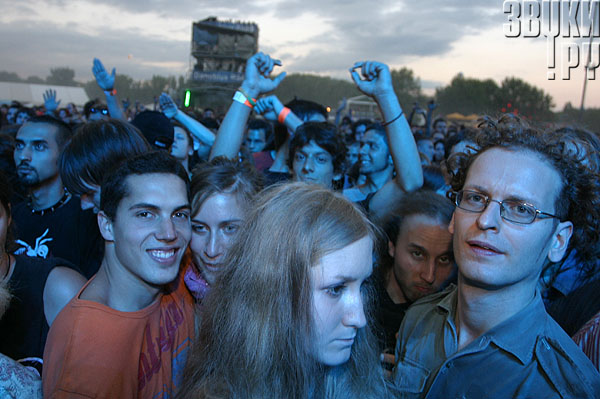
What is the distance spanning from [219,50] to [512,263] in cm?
4899

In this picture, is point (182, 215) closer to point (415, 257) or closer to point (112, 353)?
point (112, 353)

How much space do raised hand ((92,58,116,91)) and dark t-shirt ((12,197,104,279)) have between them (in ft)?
7.99

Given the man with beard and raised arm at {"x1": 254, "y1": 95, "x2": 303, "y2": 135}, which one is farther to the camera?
raised arm at {"x1": 254, "y1": 95, "x2": 303, "y2": 135}

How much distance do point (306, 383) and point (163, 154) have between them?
133cm

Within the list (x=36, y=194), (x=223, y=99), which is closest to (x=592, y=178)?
(x=36, y=194)

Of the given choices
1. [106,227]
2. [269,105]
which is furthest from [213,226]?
[269,105]

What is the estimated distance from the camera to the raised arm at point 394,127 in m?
2.61

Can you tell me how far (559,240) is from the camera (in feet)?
5.10

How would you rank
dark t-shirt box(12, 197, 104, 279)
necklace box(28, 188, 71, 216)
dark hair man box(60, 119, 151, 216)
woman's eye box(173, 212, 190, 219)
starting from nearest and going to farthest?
woman's eye box(173, 212, 190, 219), dark hair man box(60, 119, 151, 216), dark t-shirt box(12, 197, 104, 279), necklace box(28, 188, 71, 216)

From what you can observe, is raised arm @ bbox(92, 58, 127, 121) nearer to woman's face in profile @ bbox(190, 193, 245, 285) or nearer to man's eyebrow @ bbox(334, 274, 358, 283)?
woman's face in profile @ bbox(190, 193, 245, 285)

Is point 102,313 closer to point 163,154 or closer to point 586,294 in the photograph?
point 163,154

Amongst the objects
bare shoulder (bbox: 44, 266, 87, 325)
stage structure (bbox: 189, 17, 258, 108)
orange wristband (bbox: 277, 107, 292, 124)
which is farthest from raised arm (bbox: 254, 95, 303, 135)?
stage structure (bbox: 189, 17, 258, 108)

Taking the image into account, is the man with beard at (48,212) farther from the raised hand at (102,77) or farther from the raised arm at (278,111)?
the raised arm at (278,111)

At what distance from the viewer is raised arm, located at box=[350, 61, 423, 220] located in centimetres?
261
